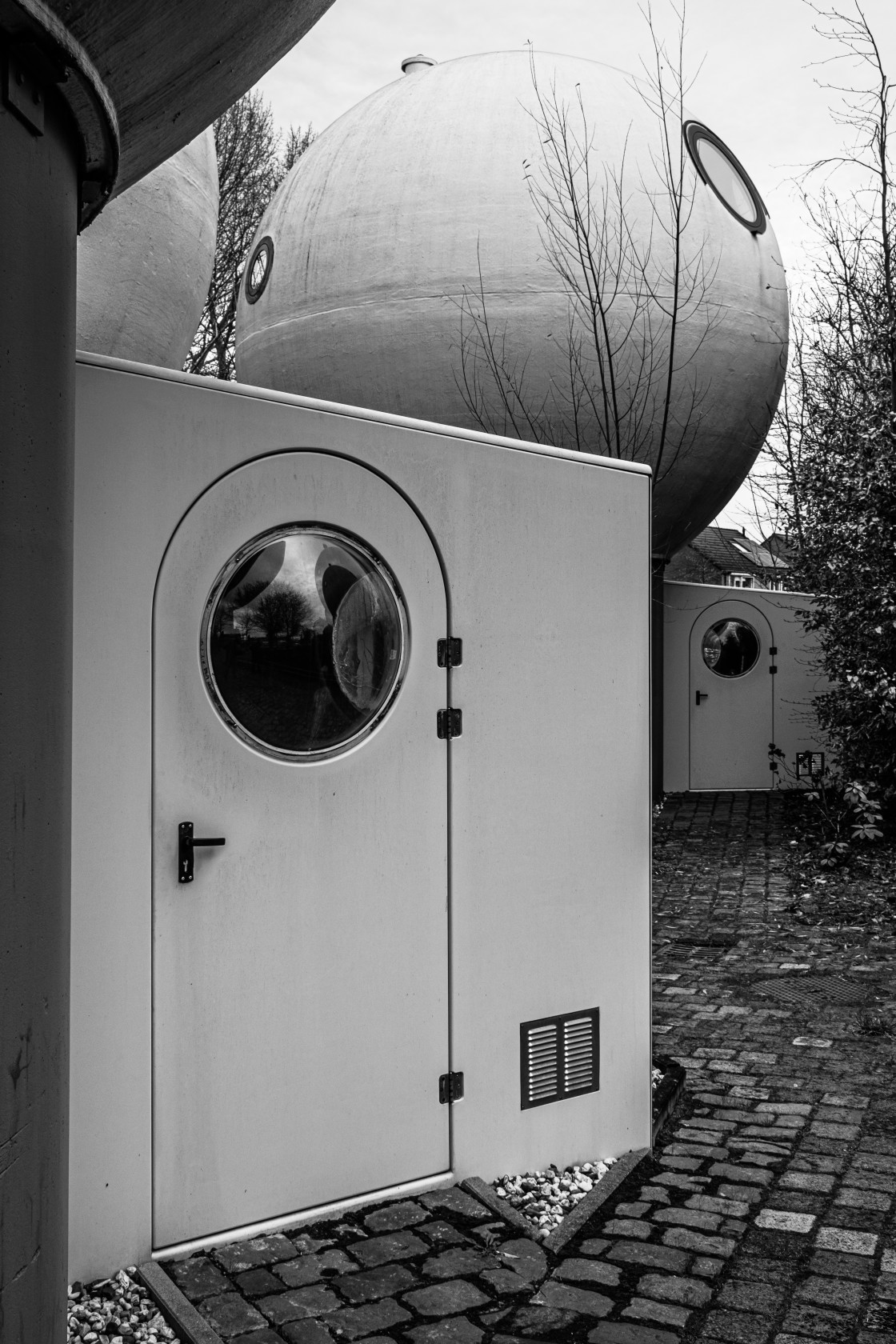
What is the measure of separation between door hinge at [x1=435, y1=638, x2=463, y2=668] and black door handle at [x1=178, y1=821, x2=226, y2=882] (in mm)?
1044

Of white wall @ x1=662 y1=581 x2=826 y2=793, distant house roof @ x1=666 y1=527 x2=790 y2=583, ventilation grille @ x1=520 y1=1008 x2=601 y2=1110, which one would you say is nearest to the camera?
ventilation grille @ x1=520 y1=1008 x2=601 y2=1110

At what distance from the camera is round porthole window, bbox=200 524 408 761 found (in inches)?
145

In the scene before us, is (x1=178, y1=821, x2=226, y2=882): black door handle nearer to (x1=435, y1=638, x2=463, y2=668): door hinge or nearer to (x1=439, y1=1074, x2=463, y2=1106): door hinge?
(x1=435, y1=638, x2=463, y2=668): door hinge

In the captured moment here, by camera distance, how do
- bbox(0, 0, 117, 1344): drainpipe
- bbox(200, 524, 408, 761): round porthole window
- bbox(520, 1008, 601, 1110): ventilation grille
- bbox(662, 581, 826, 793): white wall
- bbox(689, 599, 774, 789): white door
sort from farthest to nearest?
bbox(689, 599, 774, 789): white door → bbox(662, 581, 826, 793): white wall → bbox(520, 1008, 601, 1110): ventilation grille → bbox(200, 524, 408, 761): round porthole window → bbox(0, 0, 117, 1344): drainpipe

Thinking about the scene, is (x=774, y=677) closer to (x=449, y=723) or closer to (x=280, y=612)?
(x=449, y=723)

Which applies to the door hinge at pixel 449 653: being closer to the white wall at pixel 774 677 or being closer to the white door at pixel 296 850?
the white door at pixel 296 850

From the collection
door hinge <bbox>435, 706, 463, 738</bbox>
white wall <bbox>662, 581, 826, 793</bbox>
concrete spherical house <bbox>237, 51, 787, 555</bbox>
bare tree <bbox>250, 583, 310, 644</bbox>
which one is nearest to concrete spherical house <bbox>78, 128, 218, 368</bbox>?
bare tree <bbox>250, 583, 310, 644</bbox>

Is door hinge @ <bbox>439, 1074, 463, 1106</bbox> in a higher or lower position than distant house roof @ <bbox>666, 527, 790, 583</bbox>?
lower

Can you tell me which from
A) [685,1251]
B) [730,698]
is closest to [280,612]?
[685,1251]

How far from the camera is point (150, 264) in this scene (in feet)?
18.1

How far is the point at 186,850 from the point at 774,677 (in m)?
12.9

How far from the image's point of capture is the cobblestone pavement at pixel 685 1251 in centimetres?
334

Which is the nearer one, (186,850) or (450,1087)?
(186,850)

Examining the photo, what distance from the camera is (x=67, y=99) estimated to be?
2361 mm
